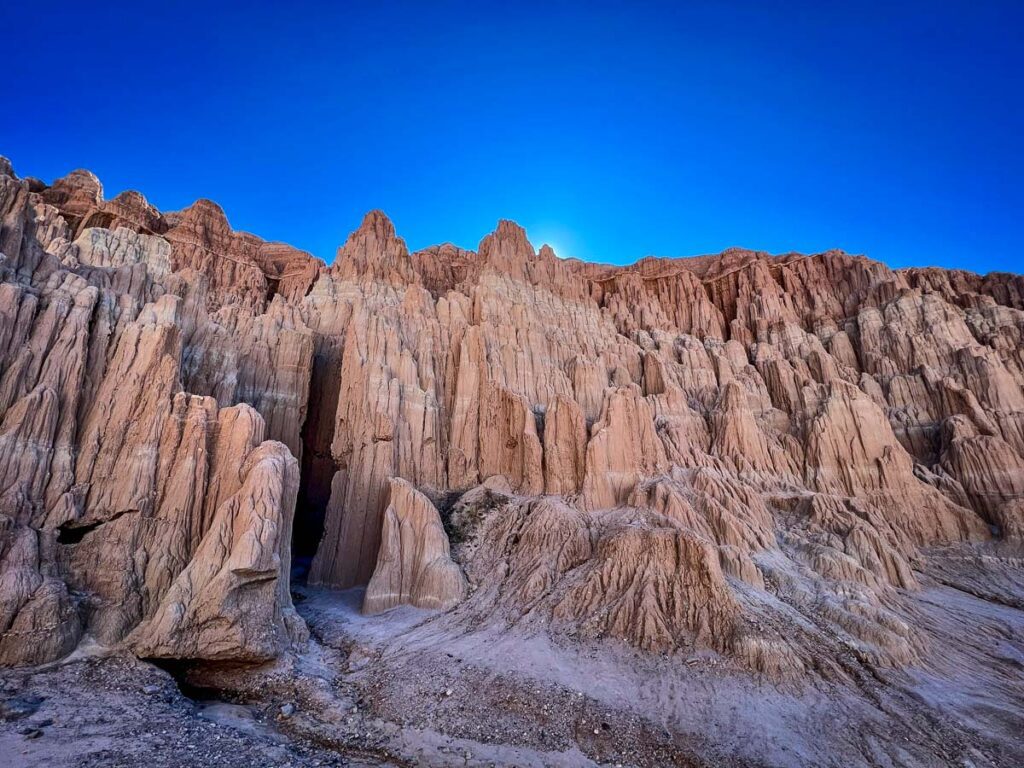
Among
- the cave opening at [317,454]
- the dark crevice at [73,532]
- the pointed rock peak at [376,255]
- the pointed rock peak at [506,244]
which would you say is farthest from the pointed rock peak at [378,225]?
the dark crevice at [73,532]

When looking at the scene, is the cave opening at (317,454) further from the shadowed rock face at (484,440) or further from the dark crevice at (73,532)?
the dark crevice at (73,532)

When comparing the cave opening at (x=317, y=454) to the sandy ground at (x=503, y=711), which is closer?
the sandy ground at (x=503, y=711)

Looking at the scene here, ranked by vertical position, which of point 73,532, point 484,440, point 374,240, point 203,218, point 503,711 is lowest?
point 503,711

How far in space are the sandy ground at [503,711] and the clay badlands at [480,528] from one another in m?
0.11

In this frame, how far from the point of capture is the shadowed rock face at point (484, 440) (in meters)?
17.8

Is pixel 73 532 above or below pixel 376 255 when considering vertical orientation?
below

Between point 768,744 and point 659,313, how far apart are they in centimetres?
4806

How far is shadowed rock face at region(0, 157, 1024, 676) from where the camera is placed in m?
17.8

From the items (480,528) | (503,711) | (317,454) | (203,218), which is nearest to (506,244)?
(317,454)

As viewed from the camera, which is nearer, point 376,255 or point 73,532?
point 73,532

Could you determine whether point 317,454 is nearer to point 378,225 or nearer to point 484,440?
point 484,440

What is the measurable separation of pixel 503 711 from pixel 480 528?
44.4ft

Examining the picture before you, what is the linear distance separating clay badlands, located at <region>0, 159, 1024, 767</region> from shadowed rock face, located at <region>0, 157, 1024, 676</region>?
6.3 inches

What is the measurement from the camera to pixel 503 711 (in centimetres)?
1522
